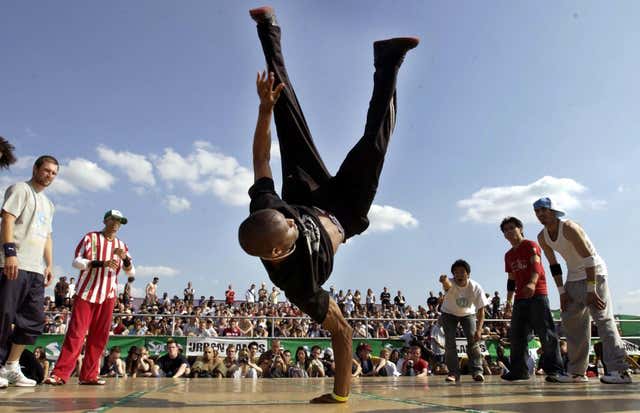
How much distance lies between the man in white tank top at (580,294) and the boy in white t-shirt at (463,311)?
1.14 metres

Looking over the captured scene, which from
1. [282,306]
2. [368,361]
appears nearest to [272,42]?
[368,361]

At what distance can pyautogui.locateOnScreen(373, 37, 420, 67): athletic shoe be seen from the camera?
3.87 meters

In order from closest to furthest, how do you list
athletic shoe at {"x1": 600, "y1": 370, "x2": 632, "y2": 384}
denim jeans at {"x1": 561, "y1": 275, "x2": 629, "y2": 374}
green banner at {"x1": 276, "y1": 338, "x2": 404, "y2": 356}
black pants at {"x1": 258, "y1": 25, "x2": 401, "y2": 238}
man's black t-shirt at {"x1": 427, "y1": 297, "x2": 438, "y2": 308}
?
black pants at {"x1": 258, "y1": 25, "x2": 401, "y2": 238} < athletic shoe at {"x1": 600, "y1": 370, "x2": 632, "y2": 384} < denim jeans at {"x1": 561, "y1": 275, "x2": 629, "y2": 374} < green banner at {"x1": 276, "y1": 338, "x2": 404, "y2": 356} < man's black t-shirt at {"x1": 427, "y1": 297, "x2": 438, "y2": 308}

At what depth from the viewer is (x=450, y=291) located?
261 inches

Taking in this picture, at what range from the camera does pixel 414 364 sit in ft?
35.1

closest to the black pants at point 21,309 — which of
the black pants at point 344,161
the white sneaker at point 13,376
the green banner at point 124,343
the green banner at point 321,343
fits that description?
the white sneaker at point 13,376

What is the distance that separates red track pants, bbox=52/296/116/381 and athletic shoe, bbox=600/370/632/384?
16.9 feet

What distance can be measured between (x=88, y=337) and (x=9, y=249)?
1.83 m

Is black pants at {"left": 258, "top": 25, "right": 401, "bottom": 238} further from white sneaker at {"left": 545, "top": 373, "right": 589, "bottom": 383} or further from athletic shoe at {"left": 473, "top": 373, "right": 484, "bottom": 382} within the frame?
athletic shoe at {"left": 473, "top": 373, "right": 484, "bottom": 382}

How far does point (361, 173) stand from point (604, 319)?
3.24 m

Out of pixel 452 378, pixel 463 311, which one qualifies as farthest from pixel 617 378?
pixel 463 311

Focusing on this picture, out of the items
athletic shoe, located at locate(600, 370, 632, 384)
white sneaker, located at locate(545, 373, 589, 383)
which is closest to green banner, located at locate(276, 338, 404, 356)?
white sneaker, located at locate(545, 373, 589, 383)

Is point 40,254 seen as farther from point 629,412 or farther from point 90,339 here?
point 629,412

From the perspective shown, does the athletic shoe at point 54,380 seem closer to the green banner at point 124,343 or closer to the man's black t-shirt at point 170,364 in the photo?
the man's black t-shirt at point 170,364
